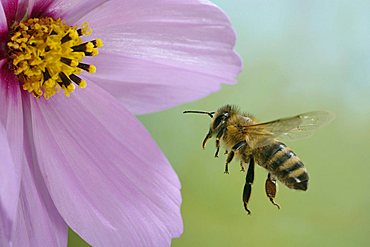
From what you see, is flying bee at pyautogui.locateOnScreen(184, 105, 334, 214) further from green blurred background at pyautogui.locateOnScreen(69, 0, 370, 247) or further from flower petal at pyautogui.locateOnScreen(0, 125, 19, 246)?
green blurred background at pyautogui.locateOnScreen(69, 0, 370, 247)

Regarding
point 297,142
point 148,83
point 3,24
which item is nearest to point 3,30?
point 3,24

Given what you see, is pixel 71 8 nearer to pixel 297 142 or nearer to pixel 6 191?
pixel 6 191

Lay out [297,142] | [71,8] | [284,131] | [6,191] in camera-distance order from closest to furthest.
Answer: [6,191], [71,8], [284,131], [297,142]

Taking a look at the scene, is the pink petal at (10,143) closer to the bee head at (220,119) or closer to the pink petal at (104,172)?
the pink petal at (104,172)

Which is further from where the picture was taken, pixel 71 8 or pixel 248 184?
pixel 248 184

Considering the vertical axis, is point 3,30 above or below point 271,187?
above

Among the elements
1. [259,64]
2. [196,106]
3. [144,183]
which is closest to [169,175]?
[144,183]

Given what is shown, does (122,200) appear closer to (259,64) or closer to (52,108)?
(52,108)

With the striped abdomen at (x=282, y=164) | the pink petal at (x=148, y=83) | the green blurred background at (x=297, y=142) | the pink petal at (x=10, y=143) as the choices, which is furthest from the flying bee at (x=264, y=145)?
the green blurred background at (x=297, y=142)
